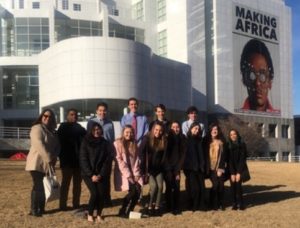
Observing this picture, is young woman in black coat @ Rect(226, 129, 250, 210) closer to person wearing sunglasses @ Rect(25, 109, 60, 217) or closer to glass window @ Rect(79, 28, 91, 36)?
person wearing sunglasses @ Rect(25, 109, 60, 217)

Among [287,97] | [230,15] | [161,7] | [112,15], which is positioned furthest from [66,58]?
[287,97]

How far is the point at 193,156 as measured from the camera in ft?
34.9

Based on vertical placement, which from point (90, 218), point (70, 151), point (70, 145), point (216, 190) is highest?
point (70, 145)

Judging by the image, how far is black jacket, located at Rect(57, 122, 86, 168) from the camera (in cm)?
1012

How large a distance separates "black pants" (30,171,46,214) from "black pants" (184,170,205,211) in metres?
2.83

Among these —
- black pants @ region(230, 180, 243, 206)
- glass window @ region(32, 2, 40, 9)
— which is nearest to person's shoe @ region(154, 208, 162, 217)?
black pants @ region(230, 180, 243, 206)

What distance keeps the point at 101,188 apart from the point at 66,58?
45.9m

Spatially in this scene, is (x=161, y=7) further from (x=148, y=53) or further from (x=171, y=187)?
(x=171, y=187)

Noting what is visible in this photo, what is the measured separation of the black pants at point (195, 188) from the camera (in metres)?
10.6

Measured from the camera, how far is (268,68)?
8056cm

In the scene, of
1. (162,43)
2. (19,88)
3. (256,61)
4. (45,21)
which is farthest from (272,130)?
(19,88)

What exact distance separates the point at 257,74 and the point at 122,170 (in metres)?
71.1

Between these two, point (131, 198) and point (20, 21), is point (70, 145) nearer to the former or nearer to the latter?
point (131, 198)

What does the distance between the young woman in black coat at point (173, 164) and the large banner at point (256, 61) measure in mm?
65536
